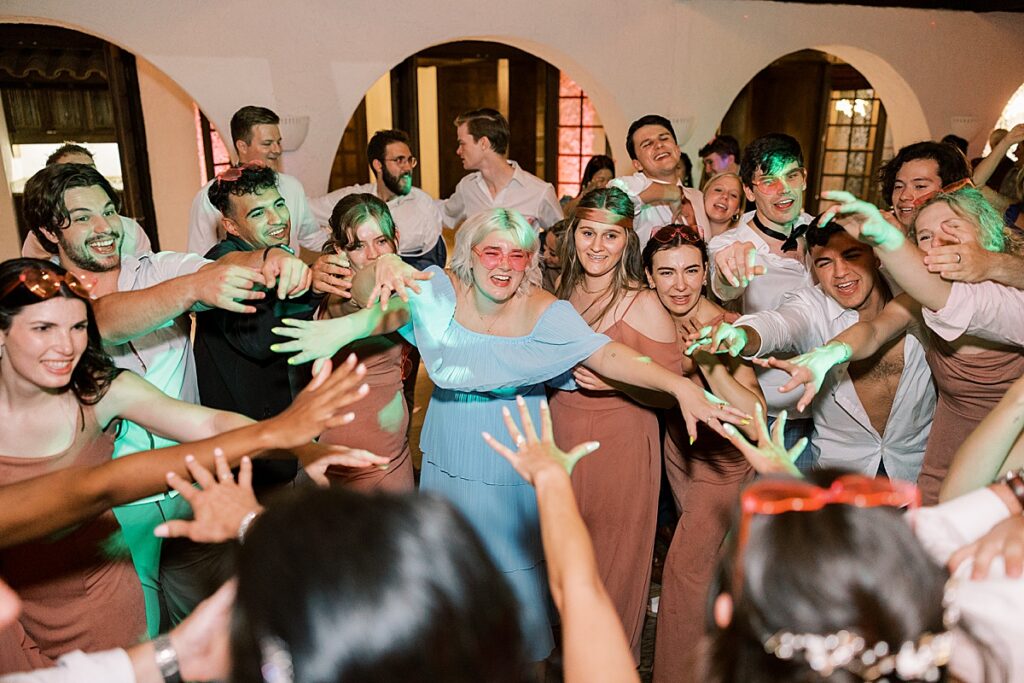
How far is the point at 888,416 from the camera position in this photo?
10.2 ft

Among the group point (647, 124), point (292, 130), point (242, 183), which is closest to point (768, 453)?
point (242, 183)

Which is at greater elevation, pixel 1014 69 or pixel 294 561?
pixel 1014 69

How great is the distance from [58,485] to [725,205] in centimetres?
400

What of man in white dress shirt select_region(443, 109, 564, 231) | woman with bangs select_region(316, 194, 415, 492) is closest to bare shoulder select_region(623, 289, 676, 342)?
woman with bangs select_region(316, 194, 415, 492)

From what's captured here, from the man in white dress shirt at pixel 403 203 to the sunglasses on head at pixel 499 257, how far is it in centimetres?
239

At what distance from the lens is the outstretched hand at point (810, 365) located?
2484 millimetres

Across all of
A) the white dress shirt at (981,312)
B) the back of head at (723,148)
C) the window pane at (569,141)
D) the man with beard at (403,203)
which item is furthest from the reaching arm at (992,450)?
the window pane at (569,141)

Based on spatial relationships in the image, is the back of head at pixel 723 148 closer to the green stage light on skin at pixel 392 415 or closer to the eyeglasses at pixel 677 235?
the eyeglasses at pixel 677 235

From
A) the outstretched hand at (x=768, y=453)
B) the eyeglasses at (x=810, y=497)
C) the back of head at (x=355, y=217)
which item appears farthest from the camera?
the back of head at (x=355, y=217)

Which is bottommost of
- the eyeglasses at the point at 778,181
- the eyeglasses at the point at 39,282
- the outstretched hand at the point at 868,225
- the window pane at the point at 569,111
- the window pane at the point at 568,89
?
the eyeglasses at the point at 39,282

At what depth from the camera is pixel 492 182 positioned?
18.0ft

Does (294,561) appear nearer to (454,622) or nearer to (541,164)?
(454,622)

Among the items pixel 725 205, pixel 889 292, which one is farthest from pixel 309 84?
pixel 889 292

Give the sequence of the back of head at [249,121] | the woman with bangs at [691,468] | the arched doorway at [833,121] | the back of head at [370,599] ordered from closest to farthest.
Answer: the back of head at [370,599] → the woman with bangs at [691,468] → the back of head at [249,121] → the arched doorway at [833,121]
